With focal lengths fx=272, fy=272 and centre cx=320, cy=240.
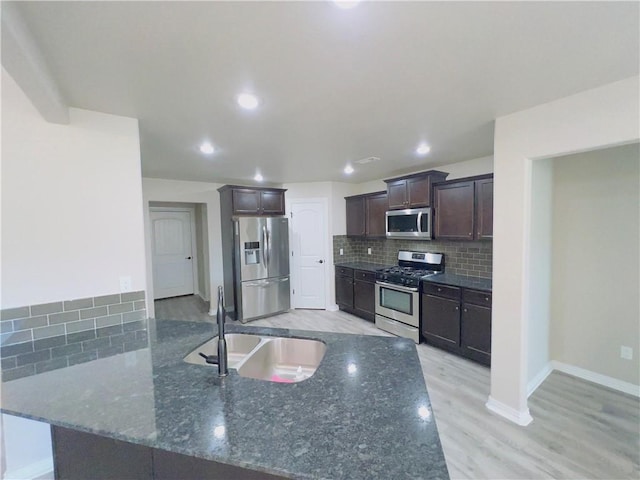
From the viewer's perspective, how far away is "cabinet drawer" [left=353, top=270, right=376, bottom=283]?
14.2 ft

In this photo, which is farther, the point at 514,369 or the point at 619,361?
the point at 619,361

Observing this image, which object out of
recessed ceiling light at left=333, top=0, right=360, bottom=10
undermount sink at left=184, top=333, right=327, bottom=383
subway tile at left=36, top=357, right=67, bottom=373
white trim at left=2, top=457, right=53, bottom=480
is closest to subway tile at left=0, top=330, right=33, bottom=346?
subway tile at left=36, top=357, right=67, bottom=373

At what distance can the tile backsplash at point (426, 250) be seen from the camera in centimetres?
344

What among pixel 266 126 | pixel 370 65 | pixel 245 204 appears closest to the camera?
pixel 370 65

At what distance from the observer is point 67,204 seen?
1.79 metres

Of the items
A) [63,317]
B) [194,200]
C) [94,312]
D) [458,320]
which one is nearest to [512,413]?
[458,320]

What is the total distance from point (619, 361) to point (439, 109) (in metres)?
2.88

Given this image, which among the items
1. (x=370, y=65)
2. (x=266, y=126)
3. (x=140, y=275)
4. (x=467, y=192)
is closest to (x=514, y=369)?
(x=467, y=192)

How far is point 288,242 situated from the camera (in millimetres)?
4902

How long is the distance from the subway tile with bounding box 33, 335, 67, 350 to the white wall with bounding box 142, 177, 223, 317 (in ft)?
8.60

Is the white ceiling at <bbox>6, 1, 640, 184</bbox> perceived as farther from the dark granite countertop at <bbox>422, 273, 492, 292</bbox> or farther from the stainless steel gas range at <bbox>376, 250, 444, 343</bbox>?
the stainless steel gas range at <bbox>376, 250, 444, 343</bbox>

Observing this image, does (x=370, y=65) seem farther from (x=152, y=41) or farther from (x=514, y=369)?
(x=514, y=369)

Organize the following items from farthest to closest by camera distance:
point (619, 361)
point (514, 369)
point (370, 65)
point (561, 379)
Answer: point (561, 379), point (619, 361), point (514, 369), point (370, 65)

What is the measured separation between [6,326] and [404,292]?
3.64 metres
